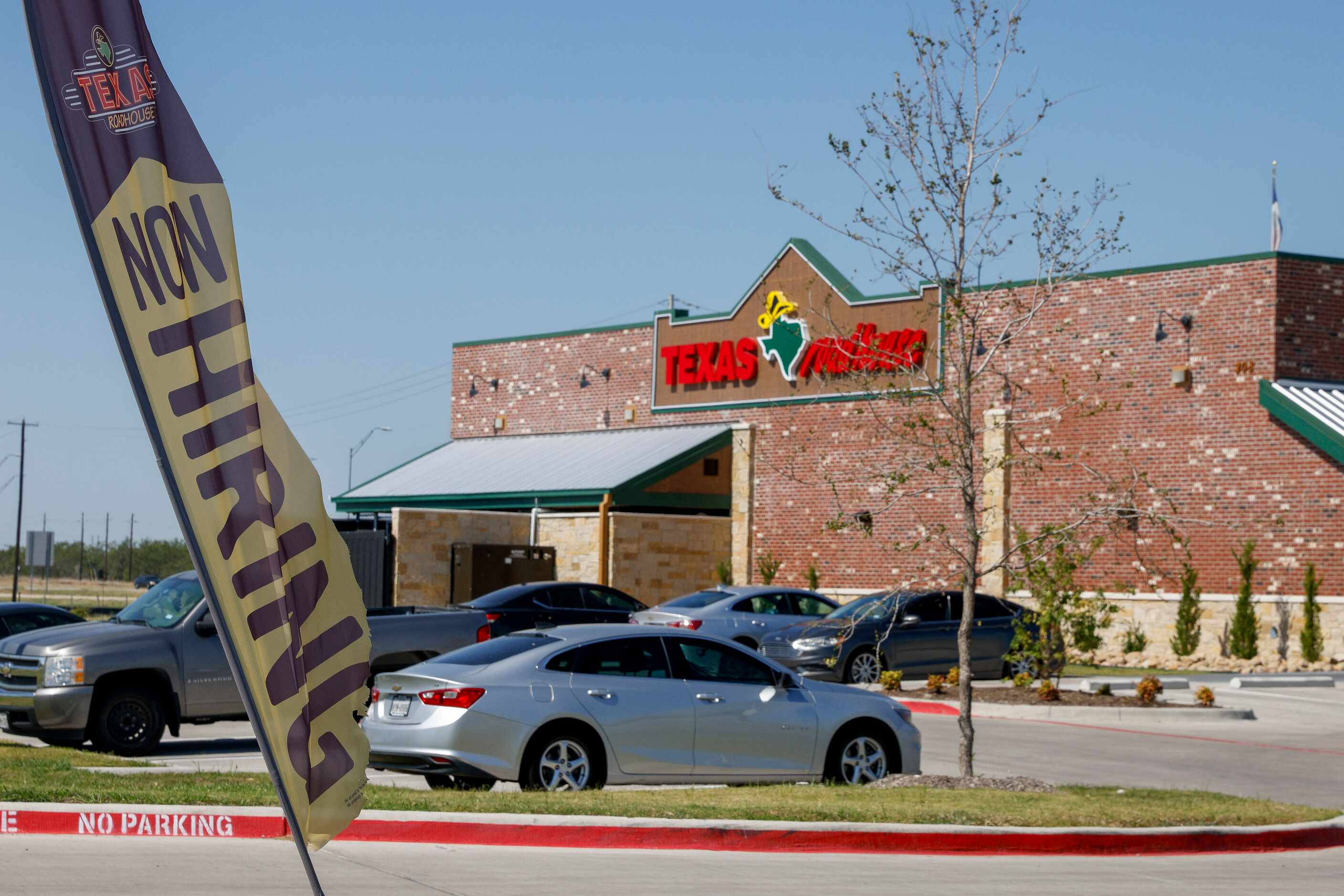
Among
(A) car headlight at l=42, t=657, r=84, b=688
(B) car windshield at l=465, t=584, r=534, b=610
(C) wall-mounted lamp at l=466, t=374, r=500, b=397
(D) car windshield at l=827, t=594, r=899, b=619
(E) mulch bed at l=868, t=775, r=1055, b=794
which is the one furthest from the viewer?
(C) wall-mounted lamp at l=466, t=374, r=500, b=397

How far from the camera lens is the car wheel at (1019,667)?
23.8 metres

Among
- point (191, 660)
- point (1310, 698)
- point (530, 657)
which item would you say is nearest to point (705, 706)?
point (530, 657)

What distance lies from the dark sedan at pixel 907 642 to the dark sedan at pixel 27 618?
9880mm

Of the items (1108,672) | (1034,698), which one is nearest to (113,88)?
(1034,698)

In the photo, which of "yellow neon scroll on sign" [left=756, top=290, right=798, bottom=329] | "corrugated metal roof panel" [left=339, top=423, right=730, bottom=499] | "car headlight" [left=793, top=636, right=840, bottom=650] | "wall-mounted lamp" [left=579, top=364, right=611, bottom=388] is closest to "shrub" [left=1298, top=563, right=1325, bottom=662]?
"car headlight" [left=793, top=636, right=840, bottom=650]

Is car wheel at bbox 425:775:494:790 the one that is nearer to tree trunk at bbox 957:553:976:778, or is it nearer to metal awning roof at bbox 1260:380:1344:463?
tree trunk at bbox 957:553:976:778

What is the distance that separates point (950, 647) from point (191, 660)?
13.7m

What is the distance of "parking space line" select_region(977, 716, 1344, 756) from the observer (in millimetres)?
18812

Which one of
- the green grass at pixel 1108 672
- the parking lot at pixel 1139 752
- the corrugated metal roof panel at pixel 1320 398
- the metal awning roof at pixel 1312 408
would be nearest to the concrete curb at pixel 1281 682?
the parking lot at pixel 1139 752

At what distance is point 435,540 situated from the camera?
38000 mm

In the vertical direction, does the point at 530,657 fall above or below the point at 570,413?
below

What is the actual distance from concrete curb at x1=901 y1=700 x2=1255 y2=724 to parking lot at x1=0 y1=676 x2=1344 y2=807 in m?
0.09

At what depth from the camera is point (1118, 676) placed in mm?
28281

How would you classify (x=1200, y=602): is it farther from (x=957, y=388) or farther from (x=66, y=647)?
(x=66, y=647)
